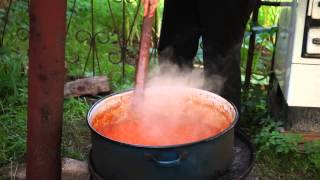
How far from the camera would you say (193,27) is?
9.79 ft

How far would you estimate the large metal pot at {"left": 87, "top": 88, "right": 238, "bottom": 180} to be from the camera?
1883 millimetres

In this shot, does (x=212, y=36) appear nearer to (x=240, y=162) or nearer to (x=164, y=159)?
Answer: (x=240, y=162)

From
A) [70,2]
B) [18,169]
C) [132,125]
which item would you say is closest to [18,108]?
[18,169]

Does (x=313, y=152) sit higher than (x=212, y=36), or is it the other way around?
(x=212, y=36)

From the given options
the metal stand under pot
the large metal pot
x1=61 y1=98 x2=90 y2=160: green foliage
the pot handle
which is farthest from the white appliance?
x1=61 y1=98 x2=90 y2=160: green foliage

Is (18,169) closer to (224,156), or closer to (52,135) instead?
(52,135)

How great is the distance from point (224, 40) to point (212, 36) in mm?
63

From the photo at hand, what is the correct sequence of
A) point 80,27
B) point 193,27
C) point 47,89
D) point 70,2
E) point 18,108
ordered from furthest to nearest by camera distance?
1. point 70,2
2. point 80,27
3. point 18,108
4. point 193,27
5. point 47,89

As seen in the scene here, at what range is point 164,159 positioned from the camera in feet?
6.19

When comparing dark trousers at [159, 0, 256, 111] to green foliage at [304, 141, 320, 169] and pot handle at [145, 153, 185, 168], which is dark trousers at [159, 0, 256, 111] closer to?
green foliage at [304, 141, 320, 169]

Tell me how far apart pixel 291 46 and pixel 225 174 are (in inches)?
37.8

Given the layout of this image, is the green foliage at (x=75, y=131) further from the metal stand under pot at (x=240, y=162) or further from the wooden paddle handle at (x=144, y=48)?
the wooden paddle handle at (x=144, y=48)

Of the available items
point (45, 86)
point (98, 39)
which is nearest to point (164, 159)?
point (45, 86)

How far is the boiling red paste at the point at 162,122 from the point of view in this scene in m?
2.25
